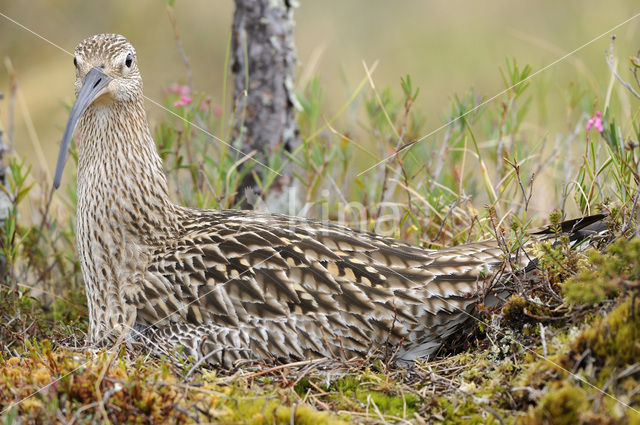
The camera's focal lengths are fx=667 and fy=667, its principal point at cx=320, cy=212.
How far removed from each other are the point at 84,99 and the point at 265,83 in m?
2.37

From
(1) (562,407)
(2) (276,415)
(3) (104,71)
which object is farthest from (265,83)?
(1) (562,407)

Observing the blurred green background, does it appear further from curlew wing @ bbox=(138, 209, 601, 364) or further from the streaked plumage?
curlew wing @ bbox=(138, 209, 601, 364)

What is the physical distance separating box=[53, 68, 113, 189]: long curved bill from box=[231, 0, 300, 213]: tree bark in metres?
1.86

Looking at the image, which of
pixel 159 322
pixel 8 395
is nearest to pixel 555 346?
pixel 159 322

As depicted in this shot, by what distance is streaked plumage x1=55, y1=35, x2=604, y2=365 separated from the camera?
3.80 meters

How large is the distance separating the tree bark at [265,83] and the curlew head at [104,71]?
5.33 feet

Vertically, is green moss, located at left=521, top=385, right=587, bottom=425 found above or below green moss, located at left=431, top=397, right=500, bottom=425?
above

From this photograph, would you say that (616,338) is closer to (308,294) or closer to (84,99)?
(308,294)

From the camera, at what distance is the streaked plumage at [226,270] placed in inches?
149

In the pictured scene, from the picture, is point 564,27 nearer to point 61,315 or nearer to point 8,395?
point 61,315

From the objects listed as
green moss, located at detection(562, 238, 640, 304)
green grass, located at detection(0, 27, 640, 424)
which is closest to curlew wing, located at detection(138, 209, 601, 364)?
green grass, located at detection(0, 27, 640, 424)

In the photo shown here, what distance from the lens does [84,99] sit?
382 centimetres

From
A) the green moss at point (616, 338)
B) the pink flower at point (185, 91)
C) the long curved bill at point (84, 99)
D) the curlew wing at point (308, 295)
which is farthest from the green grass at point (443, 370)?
the pink flower at point (185, 91)

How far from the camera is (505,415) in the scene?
298cm
